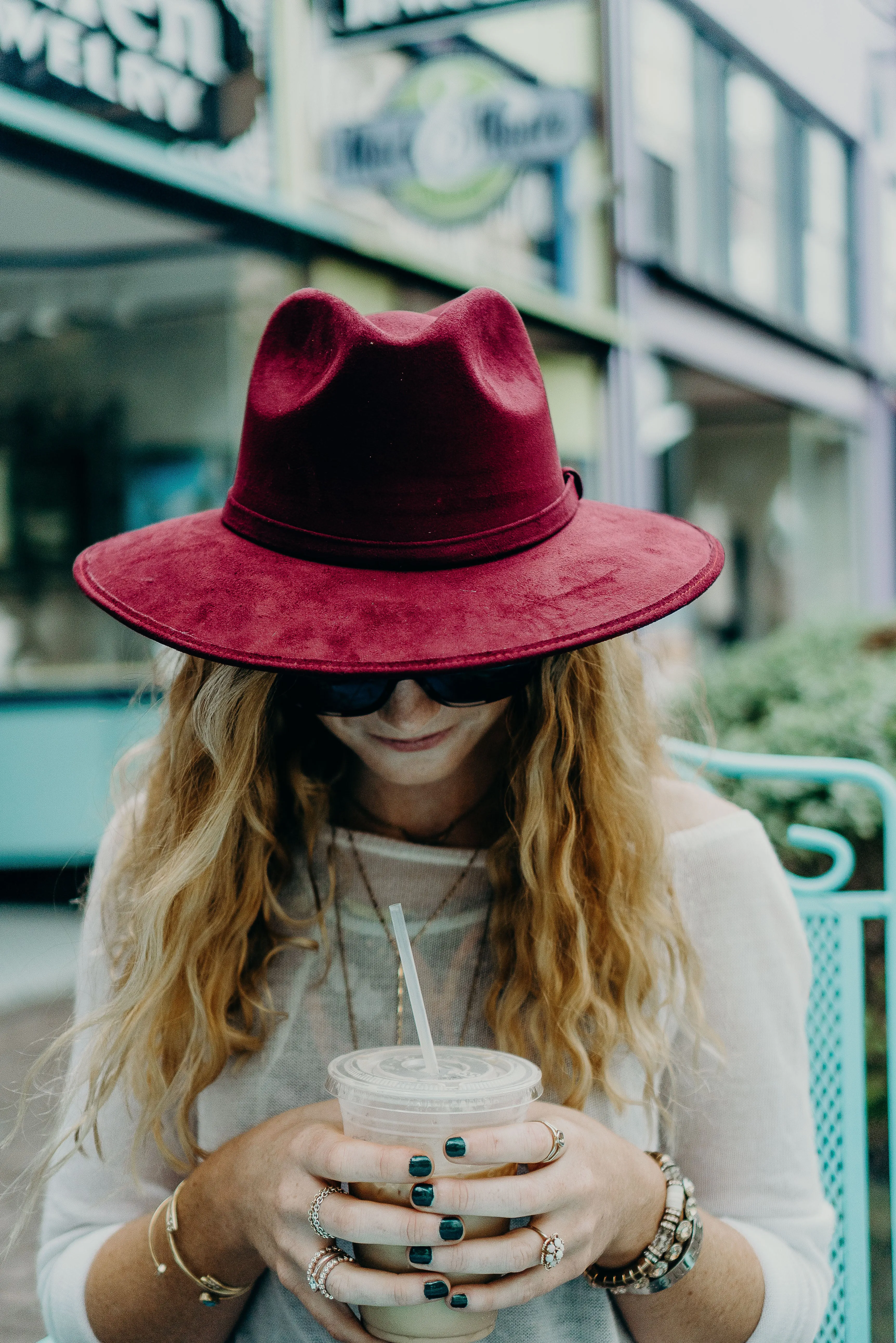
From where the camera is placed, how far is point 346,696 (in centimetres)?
128

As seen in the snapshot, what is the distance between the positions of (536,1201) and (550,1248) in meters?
0.05

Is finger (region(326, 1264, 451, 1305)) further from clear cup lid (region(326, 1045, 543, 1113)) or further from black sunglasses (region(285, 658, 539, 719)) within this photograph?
black sunglasses (region(285, 658, 539, 719))

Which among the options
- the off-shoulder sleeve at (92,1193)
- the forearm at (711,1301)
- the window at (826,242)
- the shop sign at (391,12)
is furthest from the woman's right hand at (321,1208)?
the window at (826,242)

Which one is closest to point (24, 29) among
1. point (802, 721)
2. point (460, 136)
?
point (460, 136)

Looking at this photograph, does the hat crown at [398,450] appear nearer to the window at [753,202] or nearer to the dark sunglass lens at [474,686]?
the dark sunglass lens at [474,686]

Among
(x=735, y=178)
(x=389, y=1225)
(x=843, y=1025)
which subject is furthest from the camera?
(x=735, y=178)

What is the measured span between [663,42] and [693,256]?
2.35m

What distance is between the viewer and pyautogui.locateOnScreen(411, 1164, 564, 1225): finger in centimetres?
96

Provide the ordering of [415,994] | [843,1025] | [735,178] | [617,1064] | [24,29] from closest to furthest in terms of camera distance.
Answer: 1. [415,994]
2. [617,1064]
3. [843,1025]
4. [24,29]
5. [735,178]

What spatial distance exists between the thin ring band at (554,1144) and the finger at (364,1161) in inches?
3.9

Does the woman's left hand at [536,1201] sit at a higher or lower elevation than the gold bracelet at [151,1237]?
higher

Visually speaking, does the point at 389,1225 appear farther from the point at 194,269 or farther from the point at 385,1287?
the point at 194,269

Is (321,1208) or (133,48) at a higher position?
(133,48)

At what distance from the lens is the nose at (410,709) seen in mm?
1287
